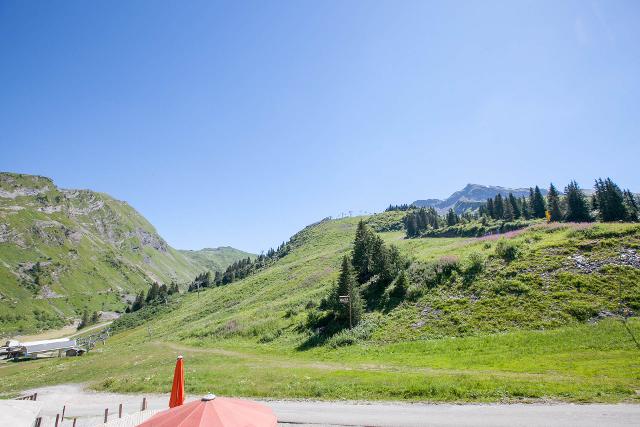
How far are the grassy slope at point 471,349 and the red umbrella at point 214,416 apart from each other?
43.4 feet

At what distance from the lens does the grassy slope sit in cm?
1952

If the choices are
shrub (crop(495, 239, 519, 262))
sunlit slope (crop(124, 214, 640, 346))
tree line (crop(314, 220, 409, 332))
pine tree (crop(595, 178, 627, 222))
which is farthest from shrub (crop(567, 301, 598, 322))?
pine tree (crop(595, 178, 627, 222))

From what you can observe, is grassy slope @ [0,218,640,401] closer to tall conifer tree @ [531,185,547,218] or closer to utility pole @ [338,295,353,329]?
utility pole @ [338,295,353,329]

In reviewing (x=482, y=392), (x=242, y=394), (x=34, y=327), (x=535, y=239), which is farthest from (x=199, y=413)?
(x=34, y=327)

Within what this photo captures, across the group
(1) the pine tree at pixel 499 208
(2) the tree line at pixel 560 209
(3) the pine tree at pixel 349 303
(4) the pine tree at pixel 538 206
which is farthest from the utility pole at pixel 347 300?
(1) the pine tree at pixel 499 208

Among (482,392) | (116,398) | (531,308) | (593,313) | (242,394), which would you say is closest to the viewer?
(482,392)

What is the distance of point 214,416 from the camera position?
298 inches

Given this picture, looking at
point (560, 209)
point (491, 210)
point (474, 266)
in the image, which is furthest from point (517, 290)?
point (491, 210)

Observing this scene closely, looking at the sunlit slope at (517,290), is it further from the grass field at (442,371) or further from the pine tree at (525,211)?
the pine tree at (525,211)

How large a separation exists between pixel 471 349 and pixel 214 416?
86.7 ft

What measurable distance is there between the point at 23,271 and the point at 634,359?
826ft

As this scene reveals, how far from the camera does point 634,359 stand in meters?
20.8

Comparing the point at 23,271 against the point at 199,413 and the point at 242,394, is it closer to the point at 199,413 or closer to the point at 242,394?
the point at 242,394

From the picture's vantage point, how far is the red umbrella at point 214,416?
24.4 ft
